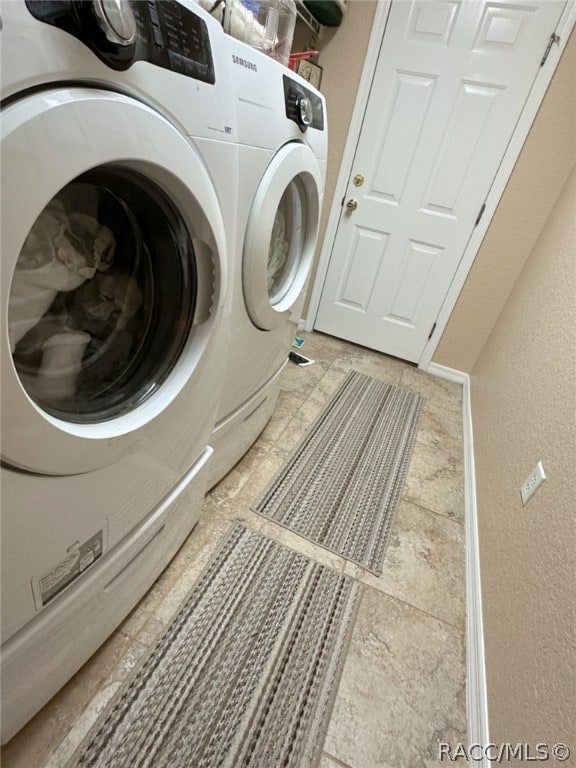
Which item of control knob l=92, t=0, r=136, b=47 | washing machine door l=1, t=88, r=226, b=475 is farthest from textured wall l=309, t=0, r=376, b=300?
control knob l=92, t=0, r=136, b=47

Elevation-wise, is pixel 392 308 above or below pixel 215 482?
above

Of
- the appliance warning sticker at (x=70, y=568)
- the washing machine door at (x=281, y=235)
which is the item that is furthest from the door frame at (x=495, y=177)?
the appliance warning sticker at (x=70, y=568)

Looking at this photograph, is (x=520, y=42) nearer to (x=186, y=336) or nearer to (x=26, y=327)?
(x=186, y=336)

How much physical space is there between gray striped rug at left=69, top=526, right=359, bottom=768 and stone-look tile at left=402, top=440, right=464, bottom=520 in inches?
19.8

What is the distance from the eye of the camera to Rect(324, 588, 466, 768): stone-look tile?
0.82m

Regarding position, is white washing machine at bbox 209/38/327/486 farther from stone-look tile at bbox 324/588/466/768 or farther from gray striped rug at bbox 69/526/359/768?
stone-look tile at bbox 324/588/466/768

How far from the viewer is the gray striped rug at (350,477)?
1251mm

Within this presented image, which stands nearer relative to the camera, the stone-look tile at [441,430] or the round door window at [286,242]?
the round door window at [286,242]

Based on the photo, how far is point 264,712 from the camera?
0.83 meters

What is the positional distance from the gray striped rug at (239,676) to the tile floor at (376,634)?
0.04 meters

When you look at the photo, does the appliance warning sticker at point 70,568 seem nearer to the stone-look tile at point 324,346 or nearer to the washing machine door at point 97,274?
the washing machine door at point 97,274

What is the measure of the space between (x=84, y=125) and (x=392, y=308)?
7.00ft

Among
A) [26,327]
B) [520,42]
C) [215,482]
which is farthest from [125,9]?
[520,42]

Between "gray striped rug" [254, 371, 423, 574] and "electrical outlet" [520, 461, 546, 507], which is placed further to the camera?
"gray striped rug" [254, 371, 423, 574]
